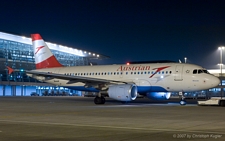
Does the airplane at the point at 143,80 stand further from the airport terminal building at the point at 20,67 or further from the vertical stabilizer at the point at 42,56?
the airport terminal building at the point at 20,67

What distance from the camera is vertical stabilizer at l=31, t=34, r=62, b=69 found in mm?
40594

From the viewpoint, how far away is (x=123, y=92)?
2989 centimetres

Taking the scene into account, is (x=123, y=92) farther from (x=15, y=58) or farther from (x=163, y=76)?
(x=15, y=58)

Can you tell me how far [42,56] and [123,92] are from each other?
561 inches

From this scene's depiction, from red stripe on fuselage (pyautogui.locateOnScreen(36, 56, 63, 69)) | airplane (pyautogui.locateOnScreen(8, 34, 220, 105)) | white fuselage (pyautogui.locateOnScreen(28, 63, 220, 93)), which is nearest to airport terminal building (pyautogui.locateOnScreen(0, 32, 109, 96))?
red stripe on fuselage (pyautogui.locateOnScreen(36, 56, 63, 69))

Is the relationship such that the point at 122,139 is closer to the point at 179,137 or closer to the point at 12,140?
the point at 179,137

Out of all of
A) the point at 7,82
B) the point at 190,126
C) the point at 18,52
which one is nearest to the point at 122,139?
the point at 190,126

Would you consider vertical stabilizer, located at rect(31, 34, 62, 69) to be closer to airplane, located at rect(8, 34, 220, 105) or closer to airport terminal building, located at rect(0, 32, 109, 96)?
airplane, located at rect(8, 34, 220, 105)

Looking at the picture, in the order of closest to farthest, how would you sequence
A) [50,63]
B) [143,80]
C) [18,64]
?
[143,80] < [50,63] < [18,64]

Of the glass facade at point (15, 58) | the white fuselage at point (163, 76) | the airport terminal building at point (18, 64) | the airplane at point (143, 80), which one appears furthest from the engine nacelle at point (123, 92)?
the glass facade at point (15, 58)

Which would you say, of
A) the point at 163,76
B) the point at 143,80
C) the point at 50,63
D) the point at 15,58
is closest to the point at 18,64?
the point at 15,58

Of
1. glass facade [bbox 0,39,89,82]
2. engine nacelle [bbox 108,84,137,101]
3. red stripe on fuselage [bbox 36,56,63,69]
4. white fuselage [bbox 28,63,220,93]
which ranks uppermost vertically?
glass facade [bbox 0,39,89,82]

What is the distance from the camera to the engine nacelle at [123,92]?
29.9 metres

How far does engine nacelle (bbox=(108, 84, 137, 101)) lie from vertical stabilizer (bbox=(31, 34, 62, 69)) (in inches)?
464
